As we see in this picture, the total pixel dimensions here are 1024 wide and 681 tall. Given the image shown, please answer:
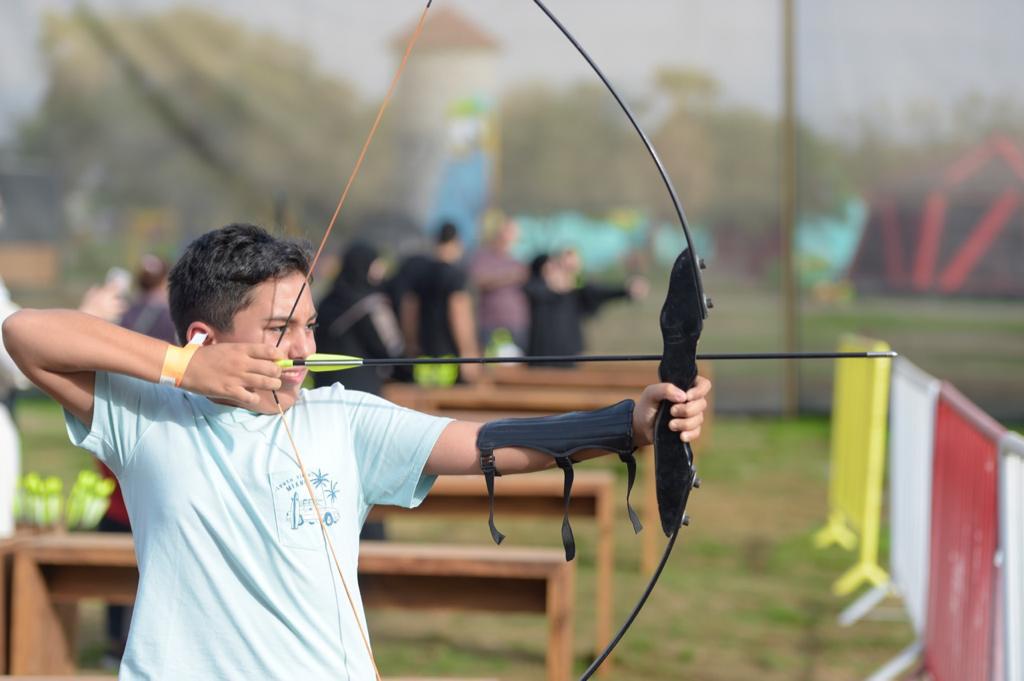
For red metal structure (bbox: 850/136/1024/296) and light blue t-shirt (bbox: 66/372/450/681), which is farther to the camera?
red metal structure (bbox: 850/136/1024/296)

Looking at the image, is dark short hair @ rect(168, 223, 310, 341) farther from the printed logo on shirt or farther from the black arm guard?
the black arm guard

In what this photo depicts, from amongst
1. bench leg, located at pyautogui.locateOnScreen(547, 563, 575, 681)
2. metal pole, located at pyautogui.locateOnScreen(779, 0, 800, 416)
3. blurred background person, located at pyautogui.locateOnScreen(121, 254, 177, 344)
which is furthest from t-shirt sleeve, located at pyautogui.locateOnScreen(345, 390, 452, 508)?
metal pole, located at pyautogui.locateOnScreen(779, 0, 800, 416)

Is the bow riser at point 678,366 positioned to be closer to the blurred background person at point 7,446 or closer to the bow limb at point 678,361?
the bow limb at point 678,361

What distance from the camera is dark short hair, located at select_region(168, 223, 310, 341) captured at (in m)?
1.84

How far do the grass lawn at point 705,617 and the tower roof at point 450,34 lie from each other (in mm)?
5000

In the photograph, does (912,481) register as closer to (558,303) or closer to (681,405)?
(681,405)

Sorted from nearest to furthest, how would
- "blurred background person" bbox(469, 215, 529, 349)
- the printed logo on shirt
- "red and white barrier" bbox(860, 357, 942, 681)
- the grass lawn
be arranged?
the printed logo on shirt < "red and white barrier" bbox(860, 357, 942, 681) < the grass lawn < "blurred background person" bbox(469, 215, 529, 349)

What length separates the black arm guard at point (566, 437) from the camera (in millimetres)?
1825

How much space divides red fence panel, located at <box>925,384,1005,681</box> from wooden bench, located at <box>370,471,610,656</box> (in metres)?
1.04

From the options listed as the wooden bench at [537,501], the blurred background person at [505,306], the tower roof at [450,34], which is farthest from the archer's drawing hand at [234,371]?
the tower roof at [450,34]

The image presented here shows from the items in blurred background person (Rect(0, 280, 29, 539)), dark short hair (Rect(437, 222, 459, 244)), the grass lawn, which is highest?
dark short hair (Rect(437, 222, 459, 244))

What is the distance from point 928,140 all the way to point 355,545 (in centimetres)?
955

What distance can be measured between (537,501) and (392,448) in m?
2.57

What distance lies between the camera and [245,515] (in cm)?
178
